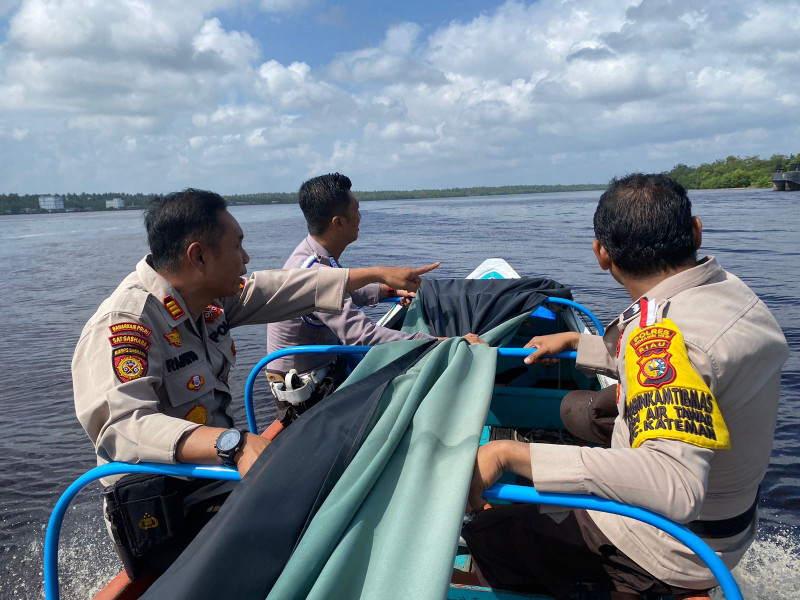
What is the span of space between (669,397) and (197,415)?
1846mm

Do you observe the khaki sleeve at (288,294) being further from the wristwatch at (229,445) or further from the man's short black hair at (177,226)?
the wristwatch at (229,445)

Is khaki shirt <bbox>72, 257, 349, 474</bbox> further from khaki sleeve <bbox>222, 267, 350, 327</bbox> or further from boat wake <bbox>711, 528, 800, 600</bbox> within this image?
boat wake <bbox>711, 528, 800, 600</bbox>

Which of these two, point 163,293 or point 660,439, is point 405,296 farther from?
point 660,439

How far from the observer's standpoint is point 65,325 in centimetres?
1189

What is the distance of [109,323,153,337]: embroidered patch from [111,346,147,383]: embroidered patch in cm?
7

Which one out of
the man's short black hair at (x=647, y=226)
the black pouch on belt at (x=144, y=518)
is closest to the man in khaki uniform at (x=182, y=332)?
the black pouch on belt at (x=144, y=518)

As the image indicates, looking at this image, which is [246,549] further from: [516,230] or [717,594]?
[516,230]

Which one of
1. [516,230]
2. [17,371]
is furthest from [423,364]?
[516,230]

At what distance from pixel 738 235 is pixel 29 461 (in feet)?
76.3

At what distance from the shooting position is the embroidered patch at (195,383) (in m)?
2.34

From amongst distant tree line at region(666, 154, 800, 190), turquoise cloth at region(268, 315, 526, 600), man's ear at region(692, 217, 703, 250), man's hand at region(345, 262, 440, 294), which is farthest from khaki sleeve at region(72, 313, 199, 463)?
distant tree line at region(666, 154, 800, 190)

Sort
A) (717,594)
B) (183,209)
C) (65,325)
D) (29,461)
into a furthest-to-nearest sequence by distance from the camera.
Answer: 1. (65,325)
2. (29,461)
3. (717,594)
4. (183,209)

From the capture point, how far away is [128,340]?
6.74 feet

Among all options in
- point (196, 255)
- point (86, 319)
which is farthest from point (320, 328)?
point (86, 319)
